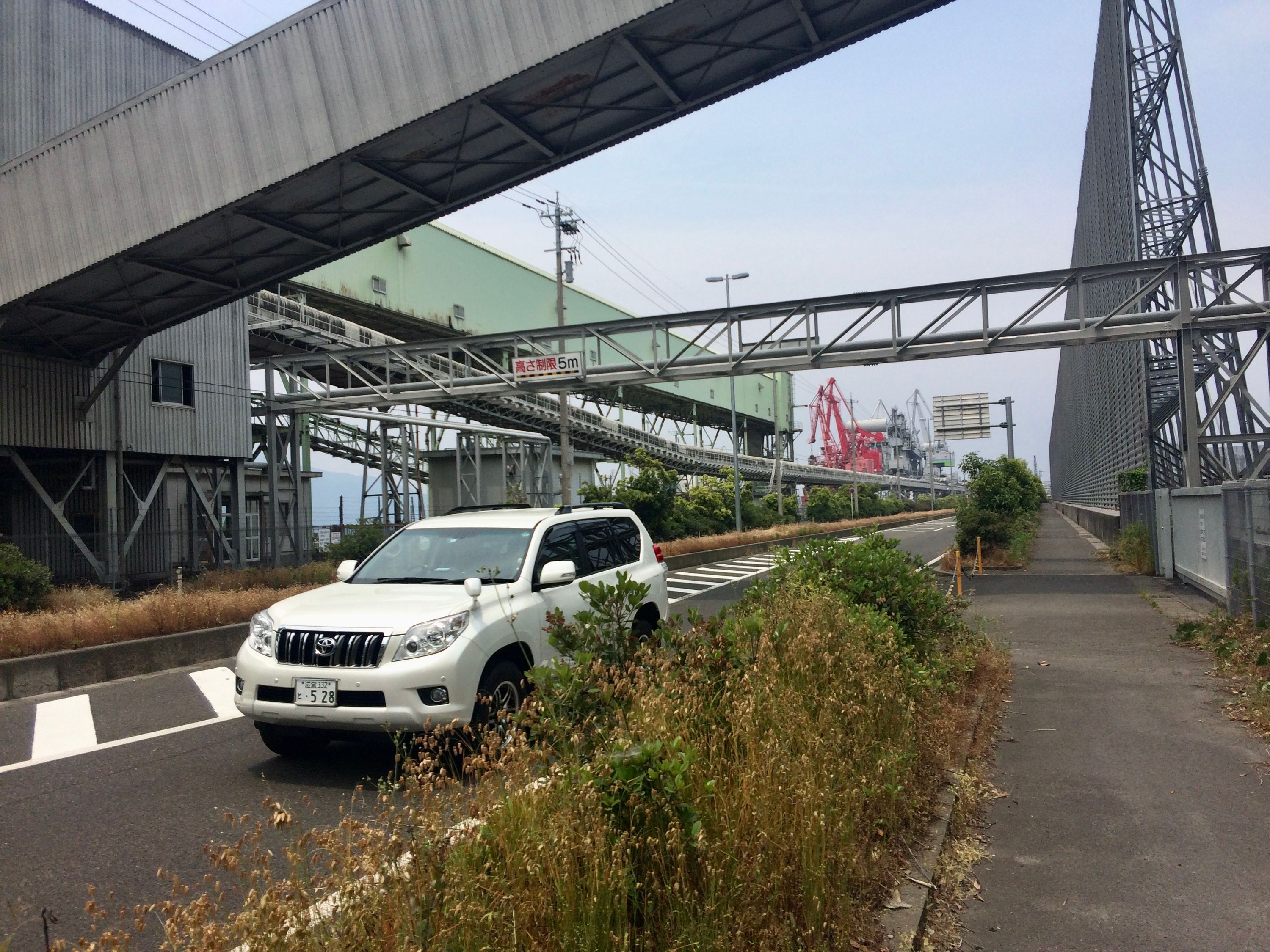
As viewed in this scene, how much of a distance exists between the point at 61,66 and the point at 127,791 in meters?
21.3

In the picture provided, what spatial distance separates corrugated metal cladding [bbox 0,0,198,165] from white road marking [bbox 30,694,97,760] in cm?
1467

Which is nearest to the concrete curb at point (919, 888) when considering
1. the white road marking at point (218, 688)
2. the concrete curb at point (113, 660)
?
the white road marking at point (218, 688)

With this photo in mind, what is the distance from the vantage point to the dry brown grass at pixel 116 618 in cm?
1102

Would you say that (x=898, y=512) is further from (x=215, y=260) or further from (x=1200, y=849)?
(x=1200, y=849)

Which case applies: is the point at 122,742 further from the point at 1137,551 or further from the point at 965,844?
the point at 1137,551

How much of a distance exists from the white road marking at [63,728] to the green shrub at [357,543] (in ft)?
47.3

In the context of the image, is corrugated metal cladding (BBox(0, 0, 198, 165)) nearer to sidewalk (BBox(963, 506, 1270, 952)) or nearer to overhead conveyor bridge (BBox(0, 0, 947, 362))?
overhead conveyor bridge (BBox(0, 0, 947, 362))

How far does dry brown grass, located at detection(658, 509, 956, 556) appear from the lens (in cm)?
3080

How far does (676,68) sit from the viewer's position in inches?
658

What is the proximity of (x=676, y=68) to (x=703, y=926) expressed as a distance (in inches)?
639

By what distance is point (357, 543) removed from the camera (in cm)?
2512

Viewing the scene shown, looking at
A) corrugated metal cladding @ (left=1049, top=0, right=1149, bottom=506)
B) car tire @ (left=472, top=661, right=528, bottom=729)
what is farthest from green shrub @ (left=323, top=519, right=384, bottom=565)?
corrugated metal cladding @ (left=1049, top=0, right=1149, bottom=506)

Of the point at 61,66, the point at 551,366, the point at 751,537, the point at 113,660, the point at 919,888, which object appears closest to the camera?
the point at 919,888

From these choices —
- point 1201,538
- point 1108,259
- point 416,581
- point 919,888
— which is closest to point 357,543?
point 416,581
